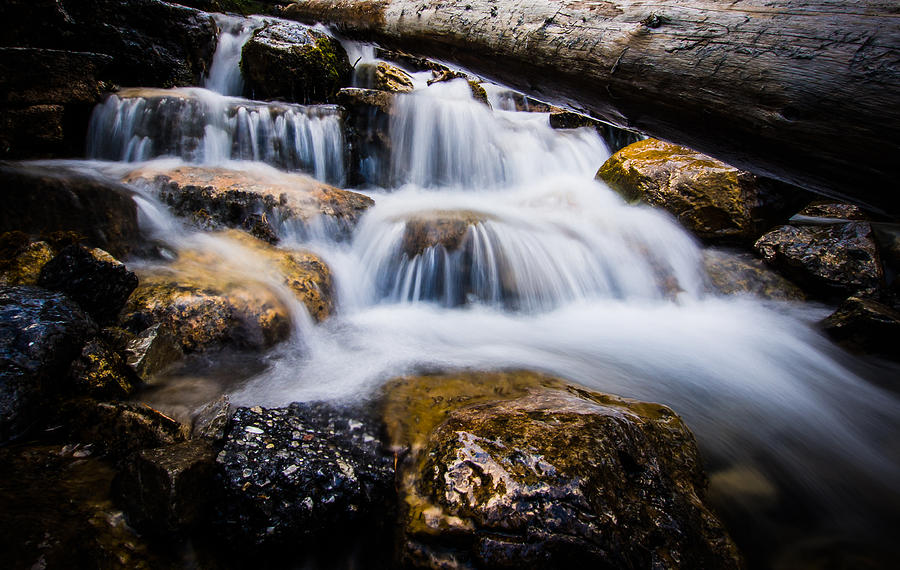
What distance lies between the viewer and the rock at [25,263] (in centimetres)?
257

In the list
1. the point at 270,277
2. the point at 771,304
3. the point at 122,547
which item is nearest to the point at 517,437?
the point at 122,547

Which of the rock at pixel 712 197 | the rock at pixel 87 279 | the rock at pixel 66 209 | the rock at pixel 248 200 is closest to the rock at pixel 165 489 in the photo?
the rock at pixel 87 279

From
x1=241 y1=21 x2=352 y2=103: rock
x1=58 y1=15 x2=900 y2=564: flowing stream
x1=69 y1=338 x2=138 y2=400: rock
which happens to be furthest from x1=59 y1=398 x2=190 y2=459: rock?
x1=241 y1=21 x2=352 y2=103: rock

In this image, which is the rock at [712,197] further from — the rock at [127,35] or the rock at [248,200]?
the rock at [127,35]

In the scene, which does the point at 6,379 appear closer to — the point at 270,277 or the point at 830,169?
the point at 270,277

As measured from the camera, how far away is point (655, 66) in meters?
1.94

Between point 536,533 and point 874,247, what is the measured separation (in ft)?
21.4

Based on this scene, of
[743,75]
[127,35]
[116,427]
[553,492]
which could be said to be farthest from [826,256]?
[127,35]

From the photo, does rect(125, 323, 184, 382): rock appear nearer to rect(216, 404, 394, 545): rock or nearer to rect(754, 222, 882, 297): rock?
rect(216, 404, 394, 545): rock

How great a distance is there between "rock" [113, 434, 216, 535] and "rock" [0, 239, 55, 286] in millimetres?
1807

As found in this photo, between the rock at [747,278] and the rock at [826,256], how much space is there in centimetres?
15

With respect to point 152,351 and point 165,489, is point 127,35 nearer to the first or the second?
point 152,351

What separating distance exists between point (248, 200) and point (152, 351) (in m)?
2.51

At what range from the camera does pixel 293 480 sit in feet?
6.09
